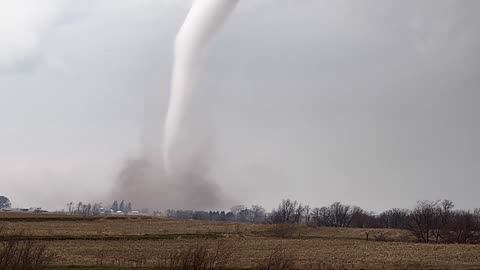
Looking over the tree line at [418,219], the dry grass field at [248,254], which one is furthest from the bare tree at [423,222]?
the dry grass field at [248,254]

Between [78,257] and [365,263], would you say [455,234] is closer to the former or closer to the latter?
[365,263]

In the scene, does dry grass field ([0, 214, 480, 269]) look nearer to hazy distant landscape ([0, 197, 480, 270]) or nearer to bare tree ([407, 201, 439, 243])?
hazy distant landscape ([0, 197, 480, 270])

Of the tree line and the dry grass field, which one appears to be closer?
the dry grass field

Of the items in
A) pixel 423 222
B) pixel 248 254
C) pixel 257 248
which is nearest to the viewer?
pixel 248 254

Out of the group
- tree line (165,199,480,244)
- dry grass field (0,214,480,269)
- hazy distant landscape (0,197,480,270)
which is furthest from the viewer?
tree line (165,199,480,244)

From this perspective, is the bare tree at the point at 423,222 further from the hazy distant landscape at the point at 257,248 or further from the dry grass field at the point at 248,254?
the dry grass field at the point at 248,254

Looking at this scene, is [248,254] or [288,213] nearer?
[248,254]

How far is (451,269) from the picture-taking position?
3192cm

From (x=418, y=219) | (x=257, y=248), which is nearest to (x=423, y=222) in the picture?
(x=418, y=219)

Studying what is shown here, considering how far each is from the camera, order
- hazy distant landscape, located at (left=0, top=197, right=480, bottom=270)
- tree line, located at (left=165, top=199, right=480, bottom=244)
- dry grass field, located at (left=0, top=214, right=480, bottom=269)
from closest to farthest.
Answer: hazy distant landscape, located at (left=0, top=197, right=480, bottom=270), dry grass field, located at (left=0, top=214, right=480, bottom=269), tree line, located at (left=165, top=199, right=480, bottom=244)

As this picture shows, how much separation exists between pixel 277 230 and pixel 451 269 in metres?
45.5

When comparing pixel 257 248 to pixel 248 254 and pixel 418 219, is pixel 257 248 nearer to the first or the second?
pixel 248 254

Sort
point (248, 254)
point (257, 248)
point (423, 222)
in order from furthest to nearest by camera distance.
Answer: point (423, 222), point (257, 248), point (248, 254)

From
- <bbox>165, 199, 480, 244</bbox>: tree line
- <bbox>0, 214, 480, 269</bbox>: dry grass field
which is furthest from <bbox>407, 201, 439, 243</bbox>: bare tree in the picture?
<bbox>0, 214, 480, 269</bbox>: dry grass field
